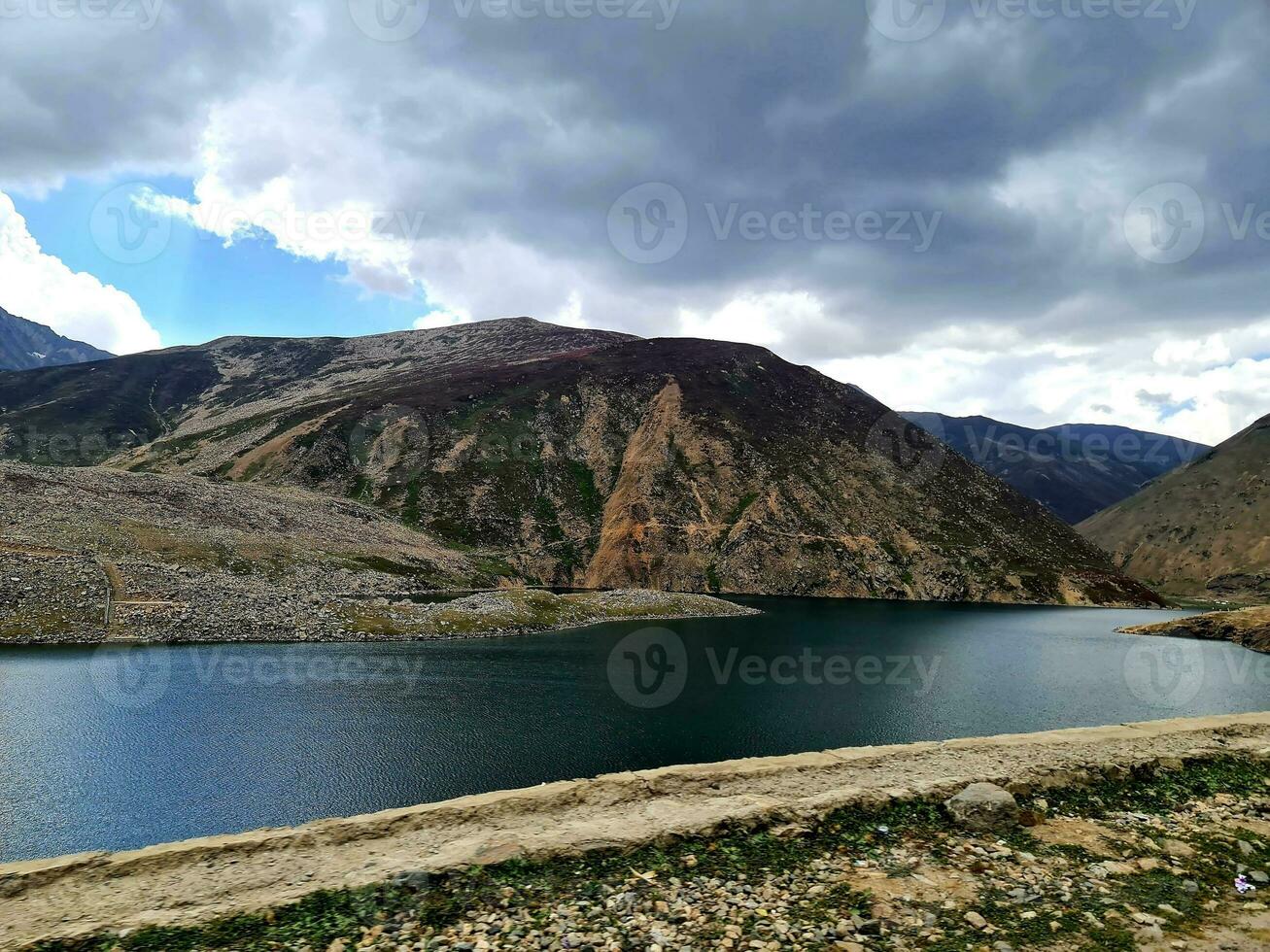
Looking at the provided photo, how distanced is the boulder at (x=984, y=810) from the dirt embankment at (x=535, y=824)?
841 mm

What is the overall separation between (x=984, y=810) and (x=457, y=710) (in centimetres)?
3318

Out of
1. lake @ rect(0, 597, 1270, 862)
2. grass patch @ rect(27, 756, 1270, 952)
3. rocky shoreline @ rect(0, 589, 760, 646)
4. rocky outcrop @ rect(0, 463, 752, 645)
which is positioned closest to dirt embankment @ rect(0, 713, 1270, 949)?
→ grass patch @ rect(27, 756, 1270, 952)

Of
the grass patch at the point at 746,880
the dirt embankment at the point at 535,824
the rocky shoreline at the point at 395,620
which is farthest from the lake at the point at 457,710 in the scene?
the grass patch at the point at 746,880

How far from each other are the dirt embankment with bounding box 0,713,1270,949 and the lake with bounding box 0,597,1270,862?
11923mm

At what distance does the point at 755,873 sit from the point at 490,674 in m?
41.6

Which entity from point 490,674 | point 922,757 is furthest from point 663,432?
point 922,757

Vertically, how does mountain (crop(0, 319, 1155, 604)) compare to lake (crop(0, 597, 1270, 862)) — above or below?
above

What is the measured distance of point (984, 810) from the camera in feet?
56.6

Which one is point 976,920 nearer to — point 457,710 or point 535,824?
point 535,824

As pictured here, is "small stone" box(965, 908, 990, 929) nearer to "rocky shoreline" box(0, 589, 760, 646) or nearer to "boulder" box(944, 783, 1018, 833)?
"boulder" box(944, 783, 1018, 833)

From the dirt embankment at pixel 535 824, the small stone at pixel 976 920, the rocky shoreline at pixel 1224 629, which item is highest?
the small stone at pixel 976 920

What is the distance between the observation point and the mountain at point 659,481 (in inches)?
5290

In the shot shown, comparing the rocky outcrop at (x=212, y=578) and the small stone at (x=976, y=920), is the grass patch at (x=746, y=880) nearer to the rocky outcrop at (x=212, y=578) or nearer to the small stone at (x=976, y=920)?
the small stone at (x=976, y=920)

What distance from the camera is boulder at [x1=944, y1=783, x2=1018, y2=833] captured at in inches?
671
